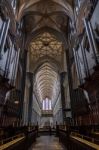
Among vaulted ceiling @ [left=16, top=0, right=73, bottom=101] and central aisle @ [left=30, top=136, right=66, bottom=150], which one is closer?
central aisle @ [left=30, top=136, right=66, bottom=150]

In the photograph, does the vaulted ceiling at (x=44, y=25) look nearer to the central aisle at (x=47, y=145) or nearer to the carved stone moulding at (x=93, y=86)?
the carved stone moulding at (x=93, y=86)

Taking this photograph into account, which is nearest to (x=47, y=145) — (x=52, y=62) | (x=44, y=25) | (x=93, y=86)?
(x=93, y=86)

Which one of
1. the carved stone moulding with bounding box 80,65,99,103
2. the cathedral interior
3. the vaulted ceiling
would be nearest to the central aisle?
the cathedral interior

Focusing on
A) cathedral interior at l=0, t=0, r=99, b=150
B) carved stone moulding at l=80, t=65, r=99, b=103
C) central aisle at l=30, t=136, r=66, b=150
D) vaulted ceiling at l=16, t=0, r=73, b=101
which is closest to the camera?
central aisle at l=30, t=136, r=66, b=150

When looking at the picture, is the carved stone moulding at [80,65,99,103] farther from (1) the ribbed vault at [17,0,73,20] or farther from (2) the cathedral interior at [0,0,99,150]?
(1) the ribbed vault at [17,0,73,20]

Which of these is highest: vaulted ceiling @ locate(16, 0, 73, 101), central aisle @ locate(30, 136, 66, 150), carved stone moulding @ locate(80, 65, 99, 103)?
vaulted ceiling @ locate(16, 0, 73, 101)

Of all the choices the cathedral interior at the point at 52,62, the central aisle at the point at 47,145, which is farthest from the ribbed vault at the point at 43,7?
the central aisle at the point at 47,145

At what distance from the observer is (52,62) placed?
31.1m

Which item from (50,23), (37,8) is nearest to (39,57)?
(50,23)

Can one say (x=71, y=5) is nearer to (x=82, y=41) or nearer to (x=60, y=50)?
(x=82, y=41)

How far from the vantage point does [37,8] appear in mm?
20141

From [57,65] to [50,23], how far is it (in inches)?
396

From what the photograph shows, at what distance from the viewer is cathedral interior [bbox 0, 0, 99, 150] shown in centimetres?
959

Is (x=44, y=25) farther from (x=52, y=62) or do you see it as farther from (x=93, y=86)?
(x=93, y=86)
